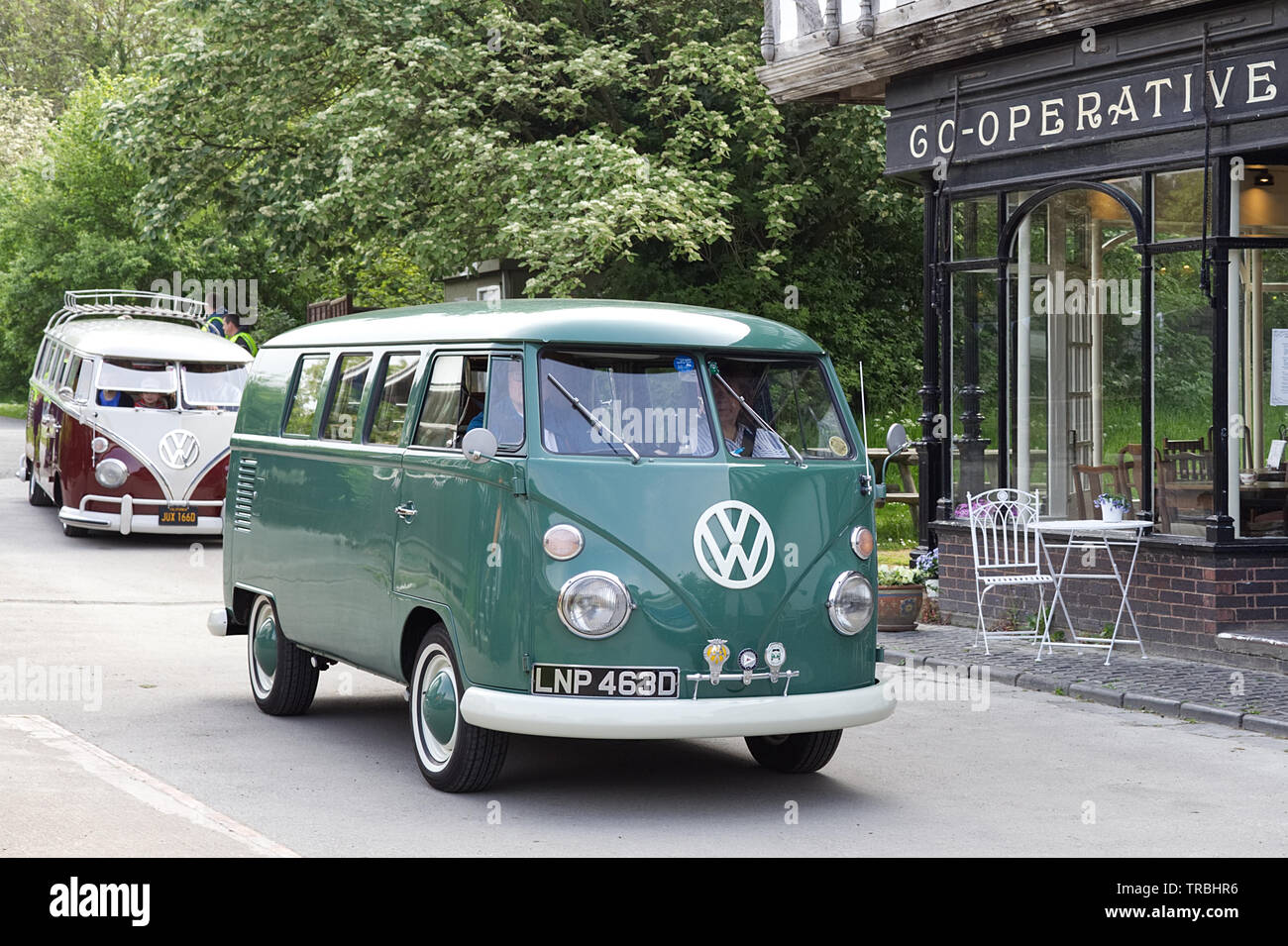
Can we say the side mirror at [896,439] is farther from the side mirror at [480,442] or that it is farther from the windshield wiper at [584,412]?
the side mirror at [480,442]

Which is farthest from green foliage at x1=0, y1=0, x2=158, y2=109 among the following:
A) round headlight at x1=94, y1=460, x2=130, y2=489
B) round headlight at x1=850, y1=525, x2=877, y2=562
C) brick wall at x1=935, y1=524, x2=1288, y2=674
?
round headlight at x1=850, y1=525, x2=877, y2=562

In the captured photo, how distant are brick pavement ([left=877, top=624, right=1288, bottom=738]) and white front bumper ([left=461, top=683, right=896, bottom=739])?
3.64 metres

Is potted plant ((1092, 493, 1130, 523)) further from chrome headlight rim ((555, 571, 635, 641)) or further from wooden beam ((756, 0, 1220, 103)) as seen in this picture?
chrome headlight rim ((555, 571, 635, 641))

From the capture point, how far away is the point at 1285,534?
485 inches

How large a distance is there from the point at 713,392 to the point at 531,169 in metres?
13.3

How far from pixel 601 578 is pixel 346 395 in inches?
98.0

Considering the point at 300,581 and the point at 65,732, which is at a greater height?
the point at 300,581

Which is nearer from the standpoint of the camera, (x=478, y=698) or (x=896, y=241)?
(x=478, y=698)

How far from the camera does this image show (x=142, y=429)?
19.8 m

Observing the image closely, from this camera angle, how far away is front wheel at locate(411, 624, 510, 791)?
7699 millimetres

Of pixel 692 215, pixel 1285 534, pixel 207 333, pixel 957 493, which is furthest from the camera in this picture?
pixel 207 333

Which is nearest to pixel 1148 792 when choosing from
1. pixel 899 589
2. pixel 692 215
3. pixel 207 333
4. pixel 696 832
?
pixel 696 832

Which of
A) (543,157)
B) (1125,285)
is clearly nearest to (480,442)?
(1125,285)

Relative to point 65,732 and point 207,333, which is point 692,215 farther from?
point 65,732
